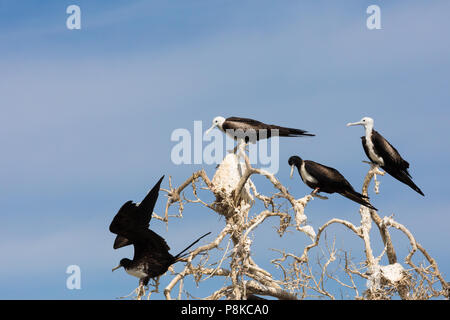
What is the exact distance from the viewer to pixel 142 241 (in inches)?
418

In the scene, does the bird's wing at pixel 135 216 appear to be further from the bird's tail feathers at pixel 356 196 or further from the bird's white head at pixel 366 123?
the bird's white head at pixel 366 123

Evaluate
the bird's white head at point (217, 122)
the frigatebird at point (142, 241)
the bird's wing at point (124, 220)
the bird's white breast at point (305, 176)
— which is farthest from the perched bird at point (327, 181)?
the bird's wing at point (124, 220)

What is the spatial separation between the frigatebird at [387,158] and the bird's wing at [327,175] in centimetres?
148

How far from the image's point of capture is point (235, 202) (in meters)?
11.5

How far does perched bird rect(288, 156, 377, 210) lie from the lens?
37.5 feet

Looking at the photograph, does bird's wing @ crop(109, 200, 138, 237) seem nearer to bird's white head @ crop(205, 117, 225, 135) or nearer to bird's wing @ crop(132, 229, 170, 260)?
bird's wing @ crop(132, 229, 170, 260)

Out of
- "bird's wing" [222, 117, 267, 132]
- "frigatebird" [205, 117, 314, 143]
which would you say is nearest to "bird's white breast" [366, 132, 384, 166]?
"frigatebird" [205, 117, 314, 143]

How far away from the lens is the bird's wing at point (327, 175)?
11.4m

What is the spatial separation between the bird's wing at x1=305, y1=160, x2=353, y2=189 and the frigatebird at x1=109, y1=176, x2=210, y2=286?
2.22 meters
